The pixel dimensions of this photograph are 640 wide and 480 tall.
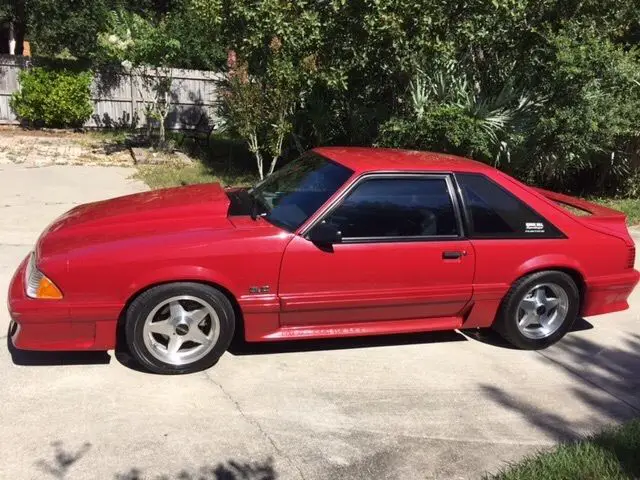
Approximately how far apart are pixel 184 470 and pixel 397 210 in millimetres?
2251

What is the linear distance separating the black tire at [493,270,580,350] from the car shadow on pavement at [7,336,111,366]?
2.88 metres

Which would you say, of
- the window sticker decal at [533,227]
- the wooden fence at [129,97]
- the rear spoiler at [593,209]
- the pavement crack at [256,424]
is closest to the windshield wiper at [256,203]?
the pavement crack at [256,424]

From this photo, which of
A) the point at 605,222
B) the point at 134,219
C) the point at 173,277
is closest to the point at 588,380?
the point at 605,222

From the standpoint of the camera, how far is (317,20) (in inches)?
340

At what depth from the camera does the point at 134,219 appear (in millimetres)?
4270

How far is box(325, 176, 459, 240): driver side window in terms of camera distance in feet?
14.0

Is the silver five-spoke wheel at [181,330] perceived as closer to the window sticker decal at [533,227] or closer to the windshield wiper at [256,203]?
the windshield wiper at [256,203]

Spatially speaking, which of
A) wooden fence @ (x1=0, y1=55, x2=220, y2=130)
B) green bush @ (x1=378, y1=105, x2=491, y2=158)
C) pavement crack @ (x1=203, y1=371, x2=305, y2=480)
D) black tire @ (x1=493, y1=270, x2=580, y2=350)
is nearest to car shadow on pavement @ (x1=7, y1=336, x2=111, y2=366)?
pavement crack @ (x1=203, y1=371, x2=305, y2=480)

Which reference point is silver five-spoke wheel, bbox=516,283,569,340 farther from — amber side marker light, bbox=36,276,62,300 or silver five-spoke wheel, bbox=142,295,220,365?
amber side marker light, bbox=36,276,62,300

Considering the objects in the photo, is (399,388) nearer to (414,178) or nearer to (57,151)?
(414,178)

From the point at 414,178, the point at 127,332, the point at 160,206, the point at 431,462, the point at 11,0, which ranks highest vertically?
the point at 11,0

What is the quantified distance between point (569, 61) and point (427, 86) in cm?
206

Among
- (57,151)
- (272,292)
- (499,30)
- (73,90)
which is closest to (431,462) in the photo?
(272,292)

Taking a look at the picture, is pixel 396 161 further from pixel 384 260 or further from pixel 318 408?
pixel 318 408
